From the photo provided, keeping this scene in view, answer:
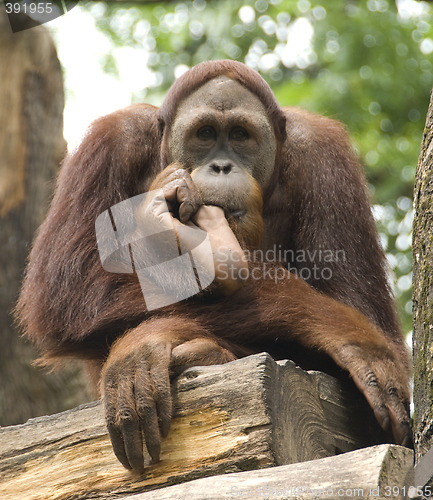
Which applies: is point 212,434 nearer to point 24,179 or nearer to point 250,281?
point 250,281

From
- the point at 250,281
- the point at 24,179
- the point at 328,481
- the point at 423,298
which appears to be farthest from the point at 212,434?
the point at 24,179

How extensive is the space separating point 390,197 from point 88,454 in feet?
19.7

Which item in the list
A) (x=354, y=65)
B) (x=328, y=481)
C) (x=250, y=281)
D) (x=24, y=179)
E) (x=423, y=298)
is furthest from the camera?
(x=354, y=65)

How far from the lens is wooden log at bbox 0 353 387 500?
2.48m

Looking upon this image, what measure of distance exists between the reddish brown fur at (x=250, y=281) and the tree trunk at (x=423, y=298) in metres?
0.57

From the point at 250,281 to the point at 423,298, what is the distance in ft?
3.55

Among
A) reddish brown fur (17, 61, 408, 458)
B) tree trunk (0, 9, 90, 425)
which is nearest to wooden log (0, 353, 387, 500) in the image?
reddish brown fur (17, 61, 408, 458)

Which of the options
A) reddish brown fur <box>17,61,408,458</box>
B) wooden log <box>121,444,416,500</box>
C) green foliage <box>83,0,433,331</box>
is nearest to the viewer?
wooden log <box>121,444,416,500</box>

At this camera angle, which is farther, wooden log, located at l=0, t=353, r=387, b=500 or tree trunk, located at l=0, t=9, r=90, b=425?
tree trunk, located at l=0, t=9, r=90, b=425

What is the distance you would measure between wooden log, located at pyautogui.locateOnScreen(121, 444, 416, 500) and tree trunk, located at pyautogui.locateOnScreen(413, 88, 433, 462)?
169mm

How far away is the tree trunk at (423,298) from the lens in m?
2.33

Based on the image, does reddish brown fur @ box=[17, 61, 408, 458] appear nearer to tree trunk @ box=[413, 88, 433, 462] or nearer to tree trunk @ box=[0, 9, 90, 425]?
tree trunk @ box=[413, 88, 433, 462]

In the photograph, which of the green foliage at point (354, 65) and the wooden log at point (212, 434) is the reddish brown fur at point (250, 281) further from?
Answer: the green foliage at point (354, 65)

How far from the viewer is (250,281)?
→ 11.2ft
